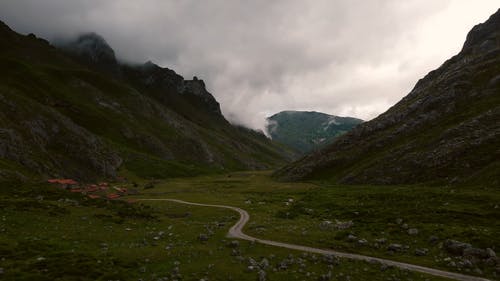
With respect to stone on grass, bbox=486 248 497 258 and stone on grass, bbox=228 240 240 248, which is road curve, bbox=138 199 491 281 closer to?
stone on grass, bbox=228 240 240 248

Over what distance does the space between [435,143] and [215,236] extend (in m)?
76.8

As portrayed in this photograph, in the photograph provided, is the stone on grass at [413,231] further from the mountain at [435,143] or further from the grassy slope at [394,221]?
the mountain at [435,143]

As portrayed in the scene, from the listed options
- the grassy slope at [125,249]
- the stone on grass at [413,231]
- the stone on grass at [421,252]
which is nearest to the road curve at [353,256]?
the grassy slope at [125,249]

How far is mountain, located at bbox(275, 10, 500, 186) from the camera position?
236ft

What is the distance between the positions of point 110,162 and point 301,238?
13357cm

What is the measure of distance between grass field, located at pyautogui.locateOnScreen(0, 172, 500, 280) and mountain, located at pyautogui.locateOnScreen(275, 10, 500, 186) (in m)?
22.9

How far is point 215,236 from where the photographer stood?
1401 inches

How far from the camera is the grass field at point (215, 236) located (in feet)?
74.0

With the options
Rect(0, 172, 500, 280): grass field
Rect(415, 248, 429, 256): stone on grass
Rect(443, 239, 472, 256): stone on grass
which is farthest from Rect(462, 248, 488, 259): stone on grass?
Rect(415, 248, 429, 256): stone on grass

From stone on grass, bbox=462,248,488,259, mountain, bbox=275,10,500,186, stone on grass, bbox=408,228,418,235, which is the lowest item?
stone on grass, bbox=462,248,488,259

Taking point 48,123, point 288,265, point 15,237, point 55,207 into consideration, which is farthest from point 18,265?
point 48,123

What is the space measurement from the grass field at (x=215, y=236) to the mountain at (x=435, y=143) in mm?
22920

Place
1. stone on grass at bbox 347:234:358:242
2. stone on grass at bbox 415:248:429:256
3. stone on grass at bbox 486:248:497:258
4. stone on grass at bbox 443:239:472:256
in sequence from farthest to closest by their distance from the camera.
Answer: stone on grass at bbox 347:234:358:242 → stone on grass at bbox 415:248:429:256 → stone on grass at bbox 443:239:472:256 → stone on grass at bbox 486:248:497:258

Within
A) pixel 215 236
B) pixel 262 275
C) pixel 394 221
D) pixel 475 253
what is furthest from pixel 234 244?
pixel 394 221
